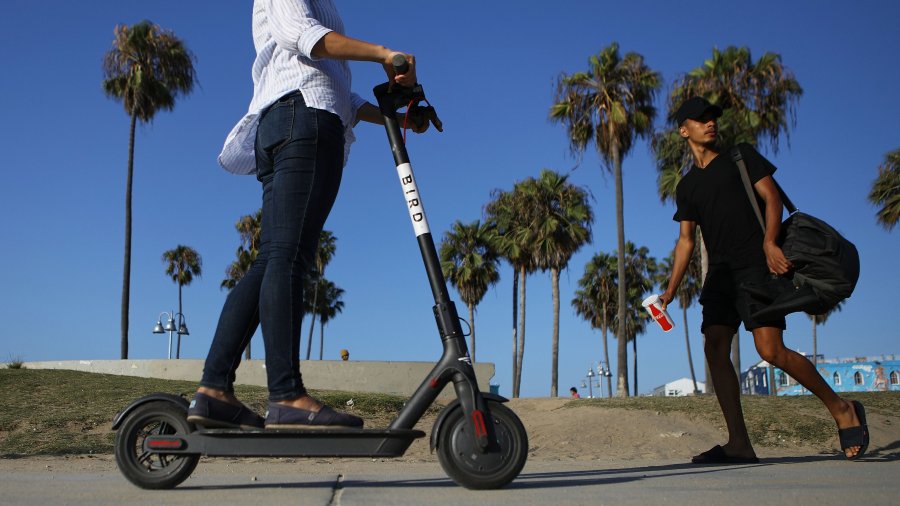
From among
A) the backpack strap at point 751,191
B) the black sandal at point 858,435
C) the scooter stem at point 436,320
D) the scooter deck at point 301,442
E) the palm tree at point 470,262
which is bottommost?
the black sandal at point 858,435

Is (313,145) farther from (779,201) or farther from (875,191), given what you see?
(875,191)

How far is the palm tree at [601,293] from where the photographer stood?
176 ft

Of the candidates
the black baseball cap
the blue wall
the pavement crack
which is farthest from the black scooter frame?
the blue wall

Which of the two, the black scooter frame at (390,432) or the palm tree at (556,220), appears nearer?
the black scooter frame at (390,432)

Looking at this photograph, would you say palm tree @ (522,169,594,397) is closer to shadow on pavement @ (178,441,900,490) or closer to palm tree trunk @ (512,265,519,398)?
palm tree trunk @ (512,265,519,398)

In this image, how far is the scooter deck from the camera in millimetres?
2691

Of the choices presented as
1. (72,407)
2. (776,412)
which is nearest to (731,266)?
(776,412)

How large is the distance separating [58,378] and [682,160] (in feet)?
81.0

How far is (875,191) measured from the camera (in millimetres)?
30859

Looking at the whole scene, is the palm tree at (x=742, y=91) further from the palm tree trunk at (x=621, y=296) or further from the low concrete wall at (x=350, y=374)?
the low concrete wall at (x=350, y=374)

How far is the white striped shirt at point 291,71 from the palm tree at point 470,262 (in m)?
43.8

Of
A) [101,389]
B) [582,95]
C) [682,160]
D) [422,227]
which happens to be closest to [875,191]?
[682,160]

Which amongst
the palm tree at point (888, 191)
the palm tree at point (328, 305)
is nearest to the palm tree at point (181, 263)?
the palm tree at point (328, 305)

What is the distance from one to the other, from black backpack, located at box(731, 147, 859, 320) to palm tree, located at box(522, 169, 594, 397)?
35.2m
